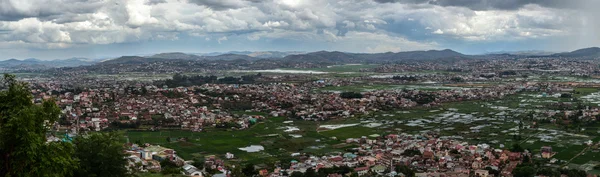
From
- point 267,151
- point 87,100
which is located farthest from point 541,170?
point 87,100

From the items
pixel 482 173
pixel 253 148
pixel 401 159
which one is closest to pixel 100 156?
pixel 482 173

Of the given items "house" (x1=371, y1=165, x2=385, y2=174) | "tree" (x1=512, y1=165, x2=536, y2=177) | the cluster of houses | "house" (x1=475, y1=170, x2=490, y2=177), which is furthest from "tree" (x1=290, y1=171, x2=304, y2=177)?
"tree" (x1=512, y1=165, x2=536, y2=177)

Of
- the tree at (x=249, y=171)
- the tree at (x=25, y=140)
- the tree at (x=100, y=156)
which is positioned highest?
the tree at (x=25, y=140)

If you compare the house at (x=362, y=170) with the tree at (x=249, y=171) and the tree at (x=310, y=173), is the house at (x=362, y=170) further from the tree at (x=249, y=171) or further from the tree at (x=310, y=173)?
the tree at (x=249, y=171)

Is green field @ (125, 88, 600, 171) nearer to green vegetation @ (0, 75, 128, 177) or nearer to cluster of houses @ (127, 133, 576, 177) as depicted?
cluster of houses @ (127, 133, 576, 177)

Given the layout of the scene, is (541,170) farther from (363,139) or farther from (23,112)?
(23,112)

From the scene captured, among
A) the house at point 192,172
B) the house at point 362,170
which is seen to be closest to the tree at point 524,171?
the house at point 362,170
